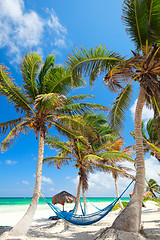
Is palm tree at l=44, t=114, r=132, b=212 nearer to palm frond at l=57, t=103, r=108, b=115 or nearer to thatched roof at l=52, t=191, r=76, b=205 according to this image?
thatched roof at l=52, t=191, r=76, b=205

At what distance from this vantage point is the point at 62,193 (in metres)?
8.13

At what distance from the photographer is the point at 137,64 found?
3.60m

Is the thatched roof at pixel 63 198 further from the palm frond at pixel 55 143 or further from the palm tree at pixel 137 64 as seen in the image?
the palm tree at pixel 137 64

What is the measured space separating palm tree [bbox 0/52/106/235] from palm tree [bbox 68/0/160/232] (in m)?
1.06

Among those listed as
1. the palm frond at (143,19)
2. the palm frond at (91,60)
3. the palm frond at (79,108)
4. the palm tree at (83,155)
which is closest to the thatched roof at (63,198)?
the palm tree at (83,155)

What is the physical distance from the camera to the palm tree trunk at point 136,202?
9.91ft

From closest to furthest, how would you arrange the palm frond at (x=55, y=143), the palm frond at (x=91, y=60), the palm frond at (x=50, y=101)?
the palm frond at (x=91, y=60), the palm frond at (x=50, y=101), the palm frond at (x=55, y=143)

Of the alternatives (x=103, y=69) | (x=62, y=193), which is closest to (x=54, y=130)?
(x=103, y=69)

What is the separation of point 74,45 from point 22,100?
2317mm

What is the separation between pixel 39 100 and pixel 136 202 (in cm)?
336

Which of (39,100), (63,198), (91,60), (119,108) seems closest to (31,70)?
(39,100)

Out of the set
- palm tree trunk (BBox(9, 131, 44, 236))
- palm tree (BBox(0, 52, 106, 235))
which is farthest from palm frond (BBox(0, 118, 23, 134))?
palm tree trunk (BBox(9, 131, 44, 236))

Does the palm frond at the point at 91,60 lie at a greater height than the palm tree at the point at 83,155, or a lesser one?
greater

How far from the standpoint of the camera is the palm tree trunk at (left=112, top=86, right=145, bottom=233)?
302cm
